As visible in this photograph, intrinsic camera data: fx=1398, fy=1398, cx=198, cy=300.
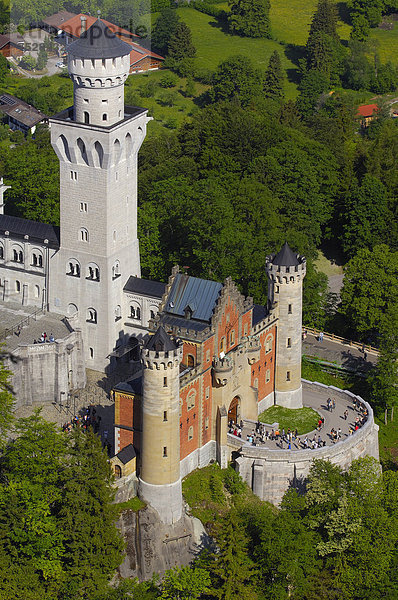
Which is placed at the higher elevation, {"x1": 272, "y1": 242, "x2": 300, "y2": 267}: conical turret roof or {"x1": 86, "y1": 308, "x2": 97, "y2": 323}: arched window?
{"x1": 272, "y1": 242, "x2": 300, "y2": 267}: conical turret roof

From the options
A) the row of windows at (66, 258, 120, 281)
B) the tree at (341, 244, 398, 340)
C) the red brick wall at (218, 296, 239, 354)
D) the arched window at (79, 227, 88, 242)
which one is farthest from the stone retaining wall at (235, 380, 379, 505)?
the tree at (341, 244, 398, 340)

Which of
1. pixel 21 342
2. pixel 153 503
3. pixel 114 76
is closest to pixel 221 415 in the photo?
pixel 153 503

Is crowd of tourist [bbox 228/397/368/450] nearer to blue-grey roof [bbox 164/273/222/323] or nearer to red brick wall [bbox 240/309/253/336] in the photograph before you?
red brick wall [bbox 240/309/253/336]

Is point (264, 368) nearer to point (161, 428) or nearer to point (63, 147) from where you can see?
point (161, 428)

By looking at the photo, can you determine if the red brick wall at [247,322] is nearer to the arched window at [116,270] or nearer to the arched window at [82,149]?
the arched window at [116,270]

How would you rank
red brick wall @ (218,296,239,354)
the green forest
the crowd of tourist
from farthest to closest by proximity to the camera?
the crowd of tourist → red brick wall @ (218,296,239,354) → the green forest

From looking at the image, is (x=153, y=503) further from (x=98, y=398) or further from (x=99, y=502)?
(x=98, y=398)
